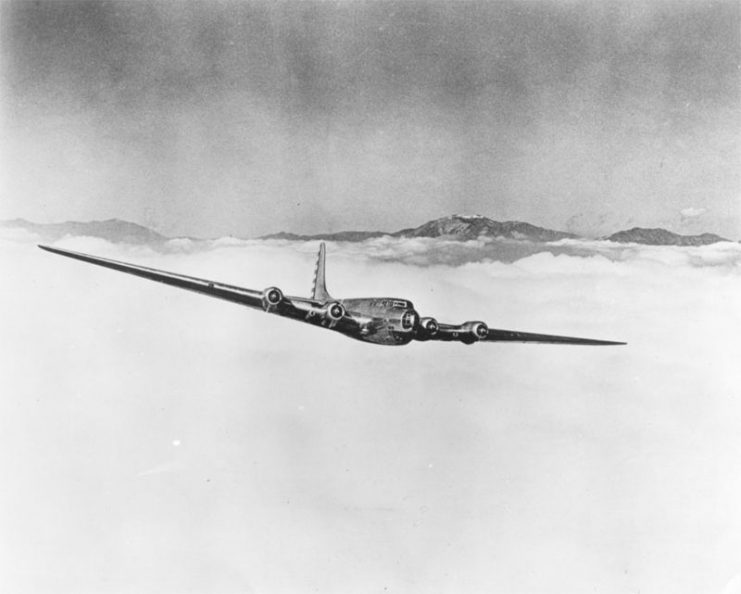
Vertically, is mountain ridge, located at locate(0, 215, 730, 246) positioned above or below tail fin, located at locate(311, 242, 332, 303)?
above

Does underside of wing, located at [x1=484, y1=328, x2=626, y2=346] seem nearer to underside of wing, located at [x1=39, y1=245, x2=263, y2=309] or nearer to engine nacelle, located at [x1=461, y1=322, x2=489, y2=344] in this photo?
engine nacelle, located at [x1=461, y1=322, x2=489, y2=344]

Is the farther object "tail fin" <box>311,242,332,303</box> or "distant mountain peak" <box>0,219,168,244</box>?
"distant mountain peak" <box>0,219,168,244</box>

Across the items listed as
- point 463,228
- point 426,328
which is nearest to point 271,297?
point 426,328

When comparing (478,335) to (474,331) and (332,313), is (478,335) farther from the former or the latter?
(332,313)

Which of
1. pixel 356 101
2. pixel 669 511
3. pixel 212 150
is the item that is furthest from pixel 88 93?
pixel 669 511

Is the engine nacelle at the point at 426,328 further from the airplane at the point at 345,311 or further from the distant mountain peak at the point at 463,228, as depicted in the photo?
the distant mountain peak at the point at 463,228

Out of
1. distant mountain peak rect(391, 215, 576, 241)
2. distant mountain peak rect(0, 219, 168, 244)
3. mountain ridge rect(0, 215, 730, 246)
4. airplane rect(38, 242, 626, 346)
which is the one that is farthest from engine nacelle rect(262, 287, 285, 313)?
distant mountain peak rect(391, 215, 576, 241)
